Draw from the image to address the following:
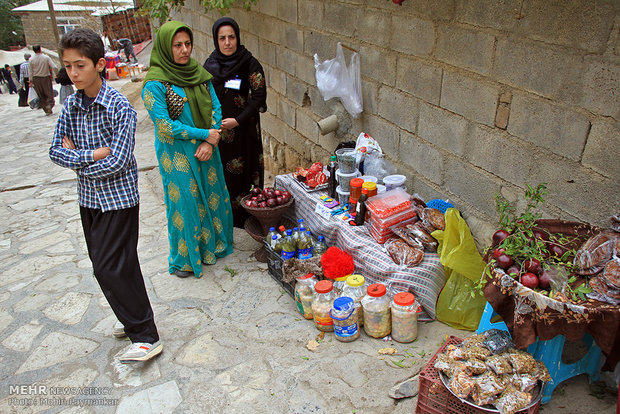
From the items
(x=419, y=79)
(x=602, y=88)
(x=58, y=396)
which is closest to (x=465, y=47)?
(x=419, y=79)

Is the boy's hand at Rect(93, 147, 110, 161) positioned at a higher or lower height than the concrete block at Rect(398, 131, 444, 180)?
higher

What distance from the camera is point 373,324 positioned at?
10.8ft

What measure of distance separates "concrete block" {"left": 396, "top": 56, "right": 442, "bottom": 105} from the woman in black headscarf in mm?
1381

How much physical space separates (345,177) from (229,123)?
1.25 meters

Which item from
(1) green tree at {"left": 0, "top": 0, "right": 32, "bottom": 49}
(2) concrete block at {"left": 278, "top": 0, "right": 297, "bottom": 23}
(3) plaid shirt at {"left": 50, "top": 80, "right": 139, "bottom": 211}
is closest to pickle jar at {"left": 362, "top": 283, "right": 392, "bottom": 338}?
(3) plaid shirt at {"left": 50, "top": 80, "right": 139, "bottom": 211}

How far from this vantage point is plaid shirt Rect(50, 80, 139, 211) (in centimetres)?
280

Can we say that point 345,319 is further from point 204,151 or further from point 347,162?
point 204,151

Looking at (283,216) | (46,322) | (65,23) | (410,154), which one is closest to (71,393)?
(46,322)

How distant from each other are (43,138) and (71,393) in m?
8.49

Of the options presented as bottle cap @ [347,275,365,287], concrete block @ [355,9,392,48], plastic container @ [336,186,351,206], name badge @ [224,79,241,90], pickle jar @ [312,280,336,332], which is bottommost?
pickle jar @ [312,280,336,332]

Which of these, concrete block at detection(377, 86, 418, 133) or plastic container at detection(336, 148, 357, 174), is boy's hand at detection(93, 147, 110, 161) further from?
concrete block at detection(377, 86, 418, 133)

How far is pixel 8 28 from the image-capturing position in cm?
3569

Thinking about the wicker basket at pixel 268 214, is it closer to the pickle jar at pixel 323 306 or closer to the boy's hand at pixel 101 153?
the pickle jar at pixel 323 306

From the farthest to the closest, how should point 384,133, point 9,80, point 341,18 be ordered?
point 9,80, point 341,18, point 384,133
